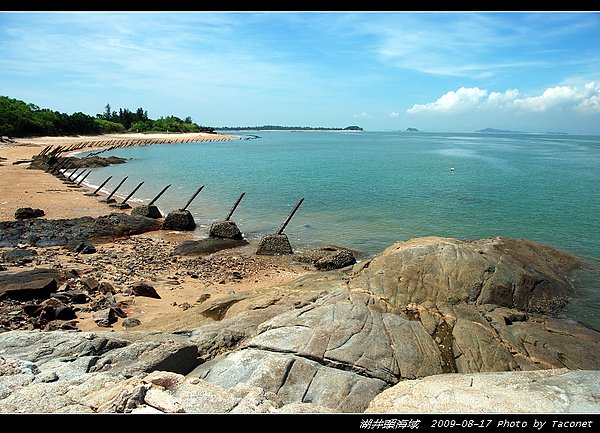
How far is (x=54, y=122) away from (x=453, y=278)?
107 metres

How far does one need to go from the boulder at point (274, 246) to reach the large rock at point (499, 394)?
43.5 feet

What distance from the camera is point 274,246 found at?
19078 millimetres

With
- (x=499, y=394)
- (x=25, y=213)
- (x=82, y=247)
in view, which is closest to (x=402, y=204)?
(x=82, y=247)

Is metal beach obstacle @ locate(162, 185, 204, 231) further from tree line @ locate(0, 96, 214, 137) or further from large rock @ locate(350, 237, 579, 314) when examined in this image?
tree line @ locate(0, 96, 214, 137)

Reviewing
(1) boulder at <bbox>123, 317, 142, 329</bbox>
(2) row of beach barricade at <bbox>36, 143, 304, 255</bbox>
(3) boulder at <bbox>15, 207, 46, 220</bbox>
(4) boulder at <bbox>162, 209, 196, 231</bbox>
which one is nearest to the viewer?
(1) boulder at <bbox>123, 317, 142, 329</bbox>

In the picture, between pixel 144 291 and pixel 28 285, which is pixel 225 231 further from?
pixel 28 285

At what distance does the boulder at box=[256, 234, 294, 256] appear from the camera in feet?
62.4

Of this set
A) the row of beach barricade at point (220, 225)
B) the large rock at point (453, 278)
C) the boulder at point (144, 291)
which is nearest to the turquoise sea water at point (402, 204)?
the row of beach barricade at point (220, 225)

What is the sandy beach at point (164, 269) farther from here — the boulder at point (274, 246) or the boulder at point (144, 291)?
the boulder at point (274, 246)

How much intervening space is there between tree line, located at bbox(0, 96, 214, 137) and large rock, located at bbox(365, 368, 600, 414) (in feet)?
305

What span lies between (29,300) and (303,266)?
994 centimetres

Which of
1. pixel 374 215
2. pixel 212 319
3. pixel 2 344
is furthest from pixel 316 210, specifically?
pixel 2 344

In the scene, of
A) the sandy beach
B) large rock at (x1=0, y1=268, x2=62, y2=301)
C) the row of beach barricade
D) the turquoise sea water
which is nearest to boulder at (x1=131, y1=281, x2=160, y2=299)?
the sandy beach

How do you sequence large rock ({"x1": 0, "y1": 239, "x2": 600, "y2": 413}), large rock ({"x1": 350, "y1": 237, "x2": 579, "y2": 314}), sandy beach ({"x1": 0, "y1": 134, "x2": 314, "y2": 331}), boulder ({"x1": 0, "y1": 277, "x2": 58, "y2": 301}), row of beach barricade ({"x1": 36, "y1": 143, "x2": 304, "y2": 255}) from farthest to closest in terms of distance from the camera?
row of beach barricade ({"x1": 36, "y1": 143, "x2": 304, "y2": 255})
sandy beach ({"x1": 0, "y1": 134, "x2": 314, "y2": 331})
boulder ({"x1": 0, "y1": 277, "x2": 58, "y2": 301})
large rock ({"x1": 350, "y1": 237, "x2": 579, "y2": 314})
large rock ({"x1": 0, "y1": 239, "x2": 600, "y2": 413})
